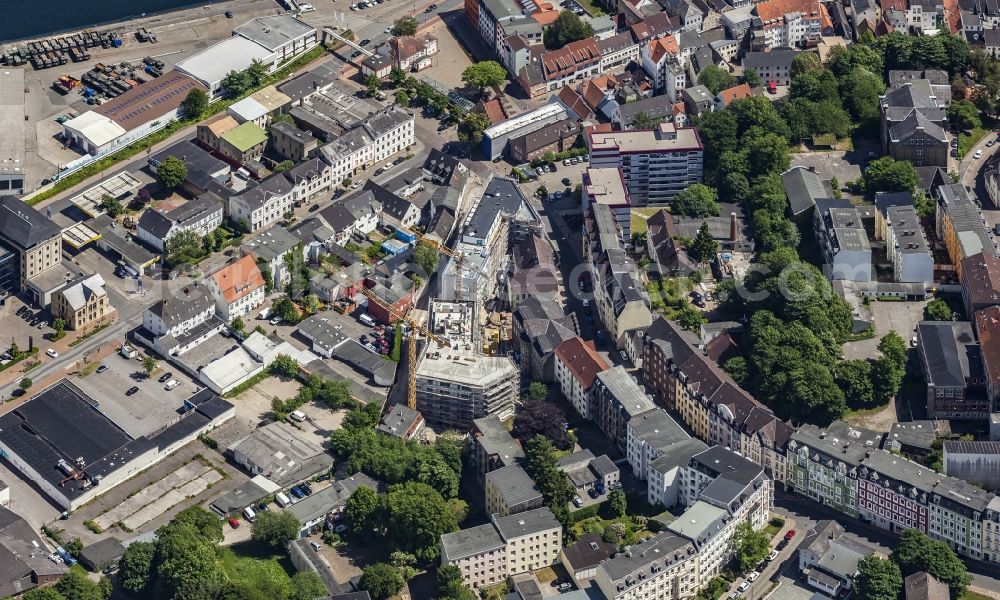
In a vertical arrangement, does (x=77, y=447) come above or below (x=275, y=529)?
above

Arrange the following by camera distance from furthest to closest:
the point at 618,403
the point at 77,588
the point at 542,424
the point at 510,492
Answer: the point at 618,403 → the point at 542,424 → the point at 510,492 → the point at 77,588

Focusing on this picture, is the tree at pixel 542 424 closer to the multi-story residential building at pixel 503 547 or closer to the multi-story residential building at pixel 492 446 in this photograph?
the multi-story residential building at pixel 492 446

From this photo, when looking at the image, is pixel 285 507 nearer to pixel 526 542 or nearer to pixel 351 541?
pixel 351 541

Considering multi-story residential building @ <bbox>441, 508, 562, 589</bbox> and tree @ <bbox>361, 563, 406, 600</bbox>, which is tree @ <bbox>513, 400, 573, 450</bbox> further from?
tree @ <bbox>361, 563, 406, 600</bbox>

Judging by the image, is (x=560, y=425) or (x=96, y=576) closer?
(x=96, y=576)

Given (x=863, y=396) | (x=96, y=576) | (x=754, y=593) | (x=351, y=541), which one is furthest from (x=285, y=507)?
(x=863, y=396)

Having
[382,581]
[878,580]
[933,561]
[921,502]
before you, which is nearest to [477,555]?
[382,581]

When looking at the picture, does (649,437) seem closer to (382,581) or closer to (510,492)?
(510,492)
